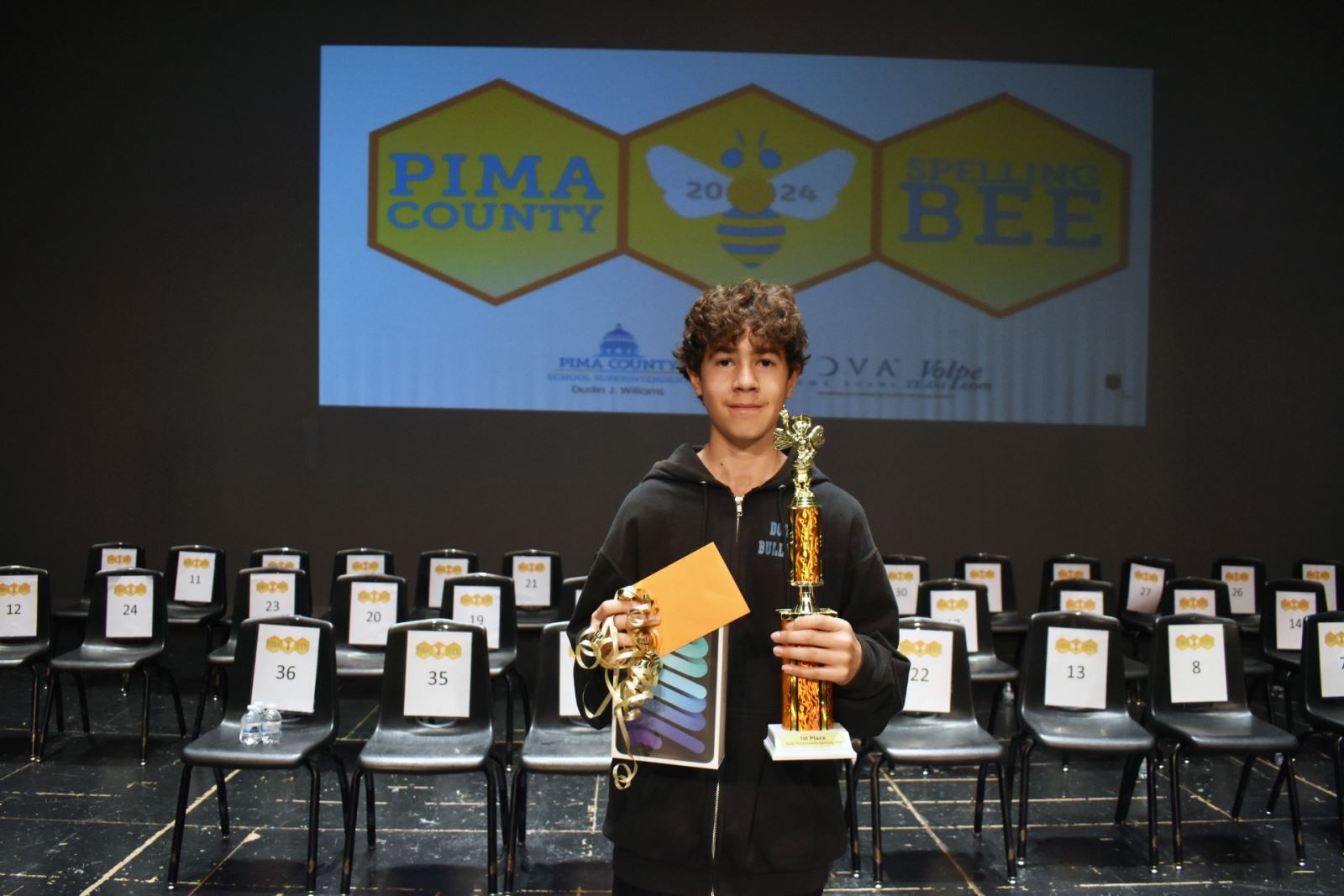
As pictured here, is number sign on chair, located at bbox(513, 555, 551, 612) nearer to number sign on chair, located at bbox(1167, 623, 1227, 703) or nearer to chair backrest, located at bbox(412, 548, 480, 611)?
chair backrest, located at bbox(412, 548, 480, 611)

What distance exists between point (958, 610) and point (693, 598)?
370 centimetres

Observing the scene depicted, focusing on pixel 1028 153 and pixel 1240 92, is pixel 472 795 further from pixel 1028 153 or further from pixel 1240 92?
pixel 1240 92

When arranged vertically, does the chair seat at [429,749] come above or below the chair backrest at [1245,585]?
below

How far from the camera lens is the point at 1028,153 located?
269 inches

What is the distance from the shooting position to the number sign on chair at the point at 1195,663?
153 inches

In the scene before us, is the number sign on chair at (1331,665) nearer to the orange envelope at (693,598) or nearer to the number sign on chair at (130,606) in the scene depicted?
the orange envelope at (693,598)

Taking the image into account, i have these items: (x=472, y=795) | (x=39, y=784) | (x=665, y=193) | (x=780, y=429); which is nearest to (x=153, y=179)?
(x=665, y=193)

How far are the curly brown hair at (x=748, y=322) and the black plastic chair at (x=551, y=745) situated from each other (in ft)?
7.03

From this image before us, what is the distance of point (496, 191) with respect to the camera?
22.4 feet

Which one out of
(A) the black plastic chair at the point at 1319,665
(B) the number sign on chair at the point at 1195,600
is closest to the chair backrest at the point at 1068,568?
(B) the number sign on chair at the point at 1195,600

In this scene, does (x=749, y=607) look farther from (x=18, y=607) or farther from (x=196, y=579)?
(x=196, y=579)

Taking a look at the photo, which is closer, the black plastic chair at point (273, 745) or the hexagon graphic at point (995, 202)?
the black plastic chair at point (273, 745)

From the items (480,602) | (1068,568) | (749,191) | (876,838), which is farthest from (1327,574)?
(480,602)

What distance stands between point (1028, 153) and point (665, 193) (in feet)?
8.28
